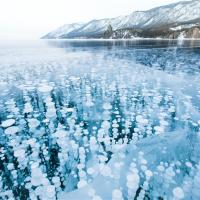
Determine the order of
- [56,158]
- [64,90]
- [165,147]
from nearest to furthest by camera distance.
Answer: [56,158], [165,147], [64,90]

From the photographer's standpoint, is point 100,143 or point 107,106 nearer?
point 100,143

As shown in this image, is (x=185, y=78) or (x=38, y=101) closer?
(x=38, y=101)

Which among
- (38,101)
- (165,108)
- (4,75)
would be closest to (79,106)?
(38,101)

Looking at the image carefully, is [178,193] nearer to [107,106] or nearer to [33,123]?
[33,123]

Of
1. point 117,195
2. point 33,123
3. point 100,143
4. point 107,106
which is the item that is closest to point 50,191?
point 117,195

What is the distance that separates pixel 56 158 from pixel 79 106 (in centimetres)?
397

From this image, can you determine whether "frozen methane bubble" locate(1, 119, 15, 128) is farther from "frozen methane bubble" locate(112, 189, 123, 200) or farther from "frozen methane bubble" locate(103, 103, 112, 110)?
"frozen methane bubble" locate(112, 189, 123, 200)

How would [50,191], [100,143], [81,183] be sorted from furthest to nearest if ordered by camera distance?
1. [100,143]
2. [81,183]
3. [50,191]

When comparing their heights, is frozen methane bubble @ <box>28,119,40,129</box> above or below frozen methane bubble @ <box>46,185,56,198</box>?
below

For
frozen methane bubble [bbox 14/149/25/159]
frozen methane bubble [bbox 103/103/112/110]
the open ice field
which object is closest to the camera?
the open ice field

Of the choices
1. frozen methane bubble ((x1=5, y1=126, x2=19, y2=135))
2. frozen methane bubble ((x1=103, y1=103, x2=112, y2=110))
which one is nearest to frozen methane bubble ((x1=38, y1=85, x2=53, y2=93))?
frozen methane bubble ((x1=103, y1=103, x2=112, y2=110))

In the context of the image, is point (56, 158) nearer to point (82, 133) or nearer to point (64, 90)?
point (82, 133)

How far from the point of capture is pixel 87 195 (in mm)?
4621

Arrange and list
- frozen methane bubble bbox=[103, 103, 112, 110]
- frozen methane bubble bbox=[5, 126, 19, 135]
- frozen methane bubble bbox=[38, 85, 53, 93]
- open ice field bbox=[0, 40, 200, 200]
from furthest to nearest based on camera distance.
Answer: frozen methane bubble bbox=[38, 85, 53, 93] < frozen methane bubble bbox=[103, 103, 112, 110] < frozen methane bubble bbox=[5, 126, 19, 135] < open ice field bbox=[0, 40, 200, 200]
